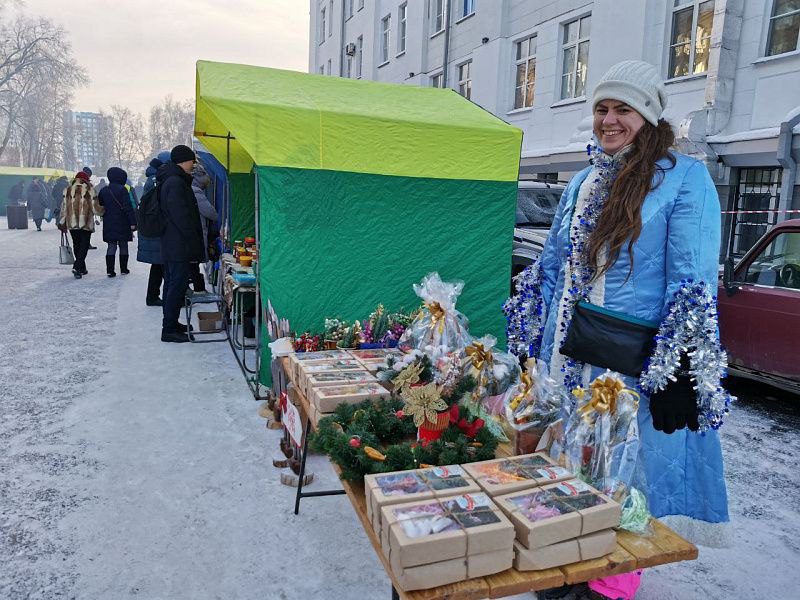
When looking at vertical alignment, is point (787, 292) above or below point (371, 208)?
below

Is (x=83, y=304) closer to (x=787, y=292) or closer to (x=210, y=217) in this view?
(x=210, y=217)

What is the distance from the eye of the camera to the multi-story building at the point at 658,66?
946 cm

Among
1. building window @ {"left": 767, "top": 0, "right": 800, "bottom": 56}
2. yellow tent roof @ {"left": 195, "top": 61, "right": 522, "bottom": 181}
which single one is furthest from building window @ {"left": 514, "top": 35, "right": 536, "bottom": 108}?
yellow tent roof @ {"left": 195, "top": 61, "right": 522, "bottom": 181}

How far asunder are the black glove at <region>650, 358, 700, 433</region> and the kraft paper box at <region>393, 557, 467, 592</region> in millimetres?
872

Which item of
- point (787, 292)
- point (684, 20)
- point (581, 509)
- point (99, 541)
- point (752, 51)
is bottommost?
point (99, 541)

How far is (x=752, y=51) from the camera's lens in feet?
31.9

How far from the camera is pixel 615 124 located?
203 centimetres

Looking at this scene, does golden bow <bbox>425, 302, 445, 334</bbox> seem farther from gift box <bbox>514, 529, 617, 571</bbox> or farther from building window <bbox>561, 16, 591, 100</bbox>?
building window <bbox>561, 16, 591, 100</bbox>

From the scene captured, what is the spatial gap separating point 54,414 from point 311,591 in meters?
2.84

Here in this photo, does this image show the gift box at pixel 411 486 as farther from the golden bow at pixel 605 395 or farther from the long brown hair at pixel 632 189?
the long brown hair at pixel 632 189

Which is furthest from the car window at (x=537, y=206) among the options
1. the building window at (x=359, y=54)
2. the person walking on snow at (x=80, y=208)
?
the building window at (x=359, y=54)

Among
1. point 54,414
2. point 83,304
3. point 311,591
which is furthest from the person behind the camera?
point 83,304

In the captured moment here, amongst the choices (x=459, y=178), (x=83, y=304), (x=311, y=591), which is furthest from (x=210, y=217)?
(x=311, y=591)

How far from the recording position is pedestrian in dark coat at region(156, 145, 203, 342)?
6035 millimetres
